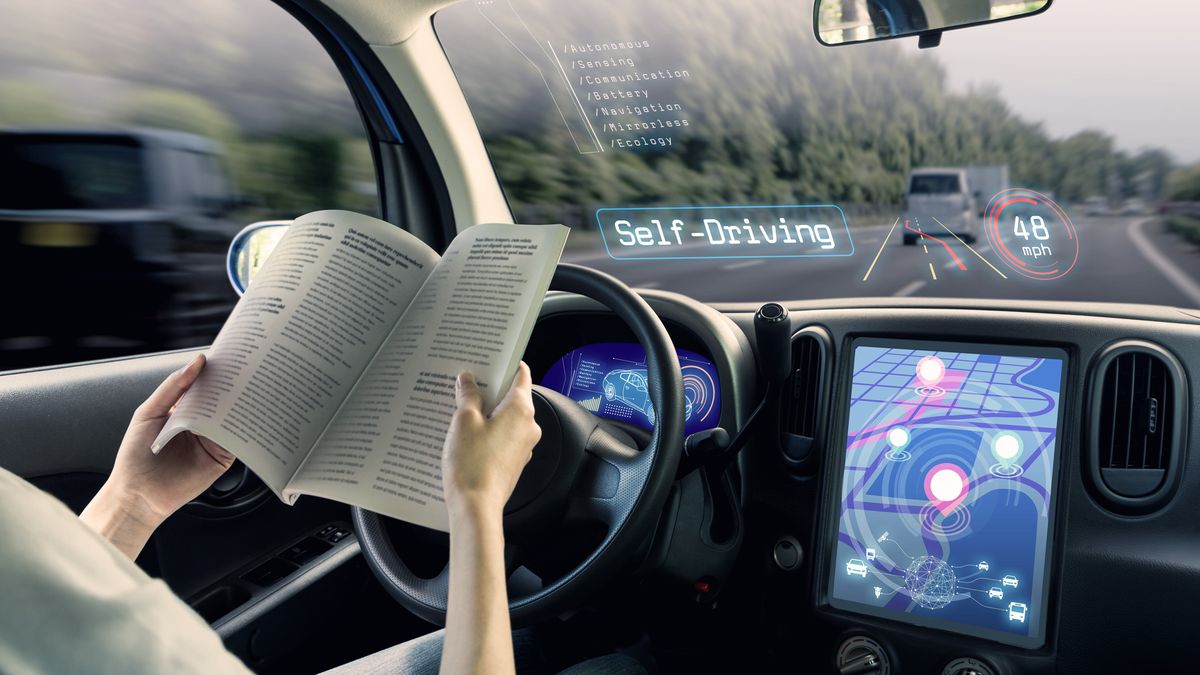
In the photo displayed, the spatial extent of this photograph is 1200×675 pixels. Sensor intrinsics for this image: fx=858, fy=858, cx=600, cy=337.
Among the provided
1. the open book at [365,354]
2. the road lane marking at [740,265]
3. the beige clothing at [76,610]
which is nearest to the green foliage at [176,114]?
the open book at [365,354]

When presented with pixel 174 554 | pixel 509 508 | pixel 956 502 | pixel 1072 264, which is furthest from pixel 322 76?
pixel 1072 264

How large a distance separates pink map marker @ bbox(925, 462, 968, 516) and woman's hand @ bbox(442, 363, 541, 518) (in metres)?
1.20

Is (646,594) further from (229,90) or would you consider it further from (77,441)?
(229,90)

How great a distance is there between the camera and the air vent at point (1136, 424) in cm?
171

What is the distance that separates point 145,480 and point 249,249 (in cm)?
118

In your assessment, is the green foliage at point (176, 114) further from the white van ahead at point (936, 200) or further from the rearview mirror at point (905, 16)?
the white van ahead at point (936, 200)

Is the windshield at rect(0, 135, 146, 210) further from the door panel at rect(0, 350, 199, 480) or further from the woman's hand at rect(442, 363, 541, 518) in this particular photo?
the woman's hand at rect(442, 363, 541, 518)

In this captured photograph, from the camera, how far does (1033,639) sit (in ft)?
5.82

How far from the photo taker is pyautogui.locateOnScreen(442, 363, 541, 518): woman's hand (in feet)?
3.00

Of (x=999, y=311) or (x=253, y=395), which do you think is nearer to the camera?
(x=253, y=395)

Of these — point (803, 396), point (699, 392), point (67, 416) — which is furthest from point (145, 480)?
point (803, 396)

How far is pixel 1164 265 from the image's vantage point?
284 cm

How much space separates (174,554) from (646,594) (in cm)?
116

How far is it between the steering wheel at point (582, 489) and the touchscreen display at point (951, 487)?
23.5 inches
